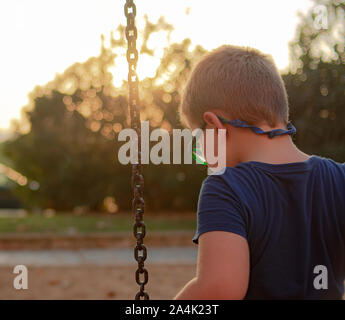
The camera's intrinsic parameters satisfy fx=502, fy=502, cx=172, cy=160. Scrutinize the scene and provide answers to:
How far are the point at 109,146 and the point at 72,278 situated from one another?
22.1ft

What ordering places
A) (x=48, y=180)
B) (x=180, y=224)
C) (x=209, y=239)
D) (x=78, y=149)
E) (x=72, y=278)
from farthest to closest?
(x=48, y=180) < (x=78, y=149) < (x=180, y=224) < (x=72, y=278) < (x=209, y=239)

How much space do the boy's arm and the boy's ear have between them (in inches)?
11.6

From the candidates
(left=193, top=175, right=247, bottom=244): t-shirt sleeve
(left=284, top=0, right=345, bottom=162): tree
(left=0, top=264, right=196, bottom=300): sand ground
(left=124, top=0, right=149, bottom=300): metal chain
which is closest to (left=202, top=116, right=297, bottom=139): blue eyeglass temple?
(left=193, top=175, right=247, bottom=244): t-shirt sleeve

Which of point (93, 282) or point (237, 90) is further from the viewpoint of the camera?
point (93, 282)

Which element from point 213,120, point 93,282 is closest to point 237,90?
point 213,120

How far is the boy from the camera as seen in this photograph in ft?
3.65

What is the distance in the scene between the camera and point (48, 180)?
543 inches

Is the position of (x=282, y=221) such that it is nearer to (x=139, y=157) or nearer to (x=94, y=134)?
(x=139, y=157)

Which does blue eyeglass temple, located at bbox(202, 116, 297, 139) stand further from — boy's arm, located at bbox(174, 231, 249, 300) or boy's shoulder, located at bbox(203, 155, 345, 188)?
boy's arm, located at bbox(174, 231, 249, 300)

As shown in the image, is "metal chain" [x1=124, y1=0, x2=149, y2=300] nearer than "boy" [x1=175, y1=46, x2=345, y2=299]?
No

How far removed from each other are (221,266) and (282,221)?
200 millimetres

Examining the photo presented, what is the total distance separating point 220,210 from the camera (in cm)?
112

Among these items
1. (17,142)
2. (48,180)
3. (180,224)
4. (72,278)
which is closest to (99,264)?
(72,278)

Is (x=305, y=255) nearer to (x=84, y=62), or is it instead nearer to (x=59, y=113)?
(x=84, y=62)
